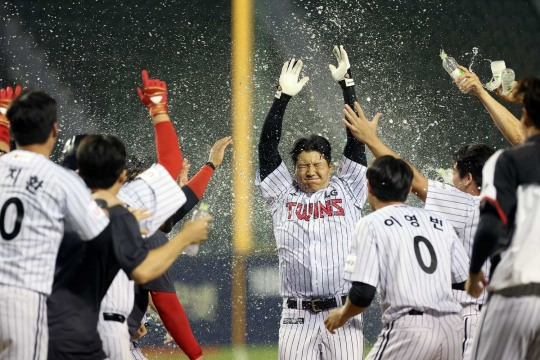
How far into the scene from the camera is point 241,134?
988cm

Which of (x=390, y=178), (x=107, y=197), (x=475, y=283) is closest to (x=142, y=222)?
(x=107, y=197)

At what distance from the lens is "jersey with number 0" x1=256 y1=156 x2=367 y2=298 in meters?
5.13

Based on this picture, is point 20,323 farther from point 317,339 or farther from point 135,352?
point 317,339

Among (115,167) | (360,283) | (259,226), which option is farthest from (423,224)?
(259,226)

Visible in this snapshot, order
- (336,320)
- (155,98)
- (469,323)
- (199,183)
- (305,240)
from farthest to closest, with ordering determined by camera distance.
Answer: (305,240) → (199,183) → (469,323) → (155,98) → (336,320)

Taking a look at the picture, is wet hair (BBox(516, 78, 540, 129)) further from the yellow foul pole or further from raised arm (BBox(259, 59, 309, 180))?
the yellow foul pole

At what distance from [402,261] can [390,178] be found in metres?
0.38

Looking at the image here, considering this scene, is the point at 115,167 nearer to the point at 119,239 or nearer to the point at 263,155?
the point at 119,239

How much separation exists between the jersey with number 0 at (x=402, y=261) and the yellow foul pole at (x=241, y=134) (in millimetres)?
4807

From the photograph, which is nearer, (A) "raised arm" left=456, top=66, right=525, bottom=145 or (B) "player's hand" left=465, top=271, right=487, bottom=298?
(B) "player's hand" left=465, top=271, right=487, bottom=298

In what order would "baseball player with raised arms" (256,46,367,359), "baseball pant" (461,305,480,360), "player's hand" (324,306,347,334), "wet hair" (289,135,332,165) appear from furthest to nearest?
"wet hair" (289,135,332,165) → "baseball player with raised arms" (256,46,367,359) → "baseball pant" (461,305,480,360) → "player's hand" (324,306,347,334)

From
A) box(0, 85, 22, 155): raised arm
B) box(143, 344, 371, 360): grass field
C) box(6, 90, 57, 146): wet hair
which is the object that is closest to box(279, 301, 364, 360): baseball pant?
box(0, 85, 22, 155): raised arm

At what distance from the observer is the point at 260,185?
5.40 m

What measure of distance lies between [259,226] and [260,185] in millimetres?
4243
